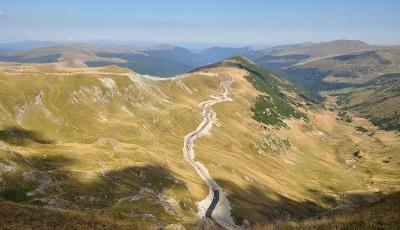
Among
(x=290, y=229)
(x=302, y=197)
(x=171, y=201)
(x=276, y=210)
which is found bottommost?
(x=302, y=197)

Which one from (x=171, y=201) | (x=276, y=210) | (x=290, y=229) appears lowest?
(x=276, y=210)

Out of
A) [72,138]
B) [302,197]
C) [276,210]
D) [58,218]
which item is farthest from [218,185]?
[58,218]

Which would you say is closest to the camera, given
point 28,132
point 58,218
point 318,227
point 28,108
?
point 318,227

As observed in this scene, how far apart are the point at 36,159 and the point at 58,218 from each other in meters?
72.0

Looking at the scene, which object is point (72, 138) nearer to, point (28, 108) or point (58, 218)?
point (28, 108)

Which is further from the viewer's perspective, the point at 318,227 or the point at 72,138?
the point at 72,138

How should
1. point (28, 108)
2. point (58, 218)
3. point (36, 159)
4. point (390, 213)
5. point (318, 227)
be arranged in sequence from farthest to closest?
point (28, 108), point (36, 159), point (58, 218), point (390, 213), point (318, 227)

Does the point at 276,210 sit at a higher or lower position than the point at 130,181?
lower

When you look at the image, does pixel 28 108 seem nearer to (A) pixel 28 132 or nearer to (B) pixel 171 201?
(A) pixel 28 132

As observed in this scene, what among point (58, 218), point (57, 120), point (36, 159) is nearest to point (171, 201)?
point (36, 159)

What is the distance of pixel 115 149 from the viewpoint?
13500cm

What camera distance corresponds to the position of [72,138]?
17725 cm

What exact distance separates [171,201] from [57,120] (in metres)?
96.6

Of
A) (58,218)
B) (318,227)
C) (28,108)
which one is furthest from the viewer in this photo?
(28,108)
